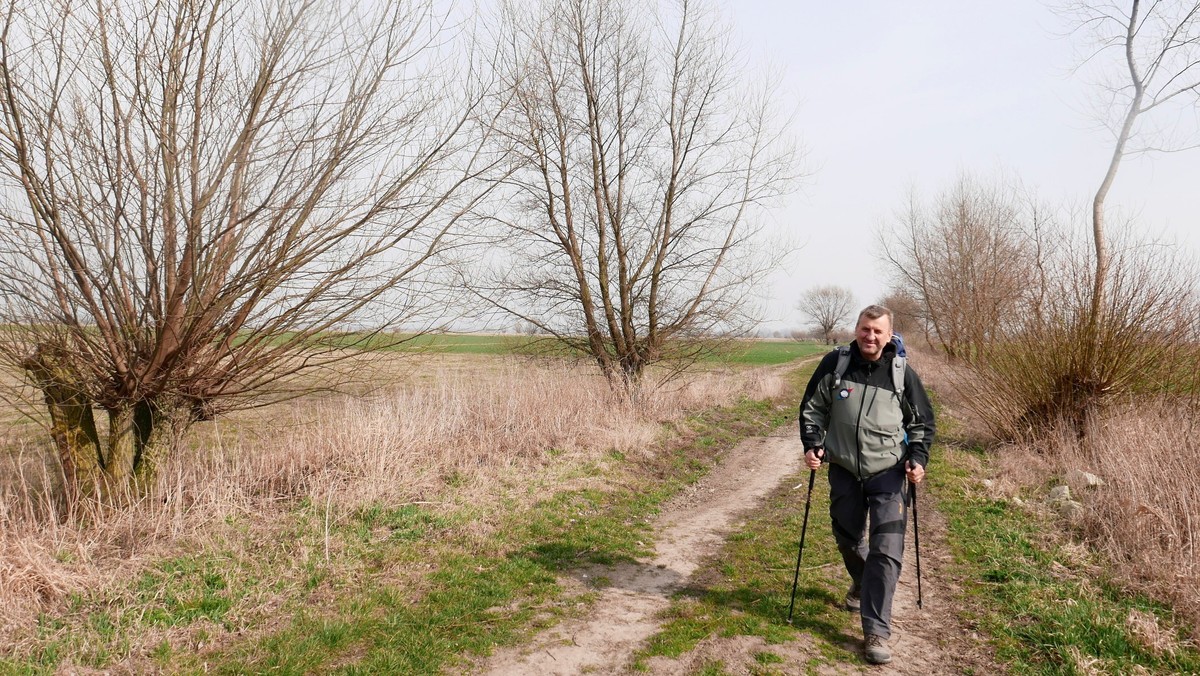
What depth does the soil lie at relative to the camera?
3994 millimetres

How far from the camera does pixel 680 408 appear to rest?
15406 mm

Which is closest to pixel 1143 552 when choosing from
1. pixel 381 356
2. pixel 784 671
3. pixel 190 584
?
pixel 784 671

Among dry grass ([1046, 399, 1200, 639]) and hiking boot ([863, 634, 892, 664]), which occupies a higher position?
dry grass ([1046, 399, 1200, 639])

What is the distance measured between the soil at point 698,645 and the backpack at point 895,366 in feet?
5.44

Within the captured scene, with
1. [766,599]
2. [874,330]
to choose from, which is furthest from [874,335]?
[766,599]

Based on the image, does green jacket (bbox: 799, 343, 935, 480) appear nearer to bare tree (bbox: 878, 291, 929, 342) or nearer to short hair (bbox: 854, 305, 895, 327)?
short hair (bbox: 854, 305, 895, 327)

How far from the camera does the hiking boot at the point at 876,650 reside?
4.02 m

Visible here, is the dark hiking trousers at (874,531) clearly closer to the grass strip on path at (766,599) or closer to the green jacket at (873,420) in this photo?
the green jacket at (873,420)

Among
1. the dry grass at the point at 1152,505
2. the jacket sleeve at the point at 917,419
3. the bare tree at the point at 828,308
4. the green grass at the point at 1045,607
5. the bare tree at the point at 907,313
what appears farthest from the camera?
the bare tree at the point at 828,308

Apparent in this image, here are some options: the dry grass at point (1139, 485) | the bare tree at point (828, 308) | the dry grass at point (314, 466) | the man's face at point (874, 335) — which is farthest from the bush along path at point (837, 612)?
the bare tree at point (828, 308)

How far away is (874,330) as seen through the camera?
171 inches

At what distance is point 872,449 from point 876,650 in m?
1.24

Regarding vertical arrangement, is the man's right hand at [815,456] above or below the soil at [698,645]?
above

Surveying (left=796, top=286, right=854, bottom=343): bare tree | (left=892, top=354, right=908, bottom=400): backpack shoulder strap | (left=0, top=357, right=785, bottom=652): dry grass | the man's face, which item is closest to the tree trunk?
(left=0, top=357, right=785, bottom=652): dry grass
